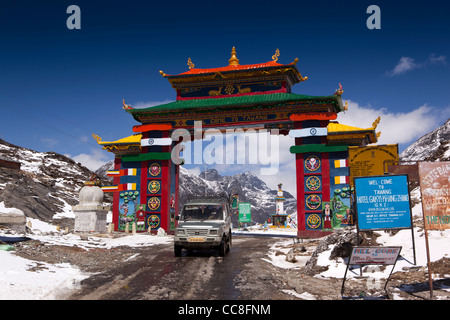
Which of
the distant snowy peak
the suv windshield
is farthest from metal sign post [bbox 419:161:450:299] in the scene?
the distant snowy peak

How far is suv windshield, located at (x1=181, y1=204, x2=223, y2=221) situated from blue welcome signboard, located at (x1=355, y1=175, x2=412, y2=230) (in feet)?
21.9

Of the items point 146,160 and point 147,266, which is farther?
point 146,160

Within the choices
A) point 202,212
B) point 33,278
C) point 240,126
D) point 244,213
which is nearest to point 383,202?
point 202,212

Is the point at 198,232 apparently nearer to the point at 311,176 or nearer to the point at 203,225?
the point at 203,225

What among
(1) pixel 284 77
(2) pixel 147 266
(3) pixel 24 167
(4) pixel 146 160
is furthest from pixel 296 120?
(3) pixel 24 167

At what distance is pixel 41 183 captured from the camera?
4500 cm

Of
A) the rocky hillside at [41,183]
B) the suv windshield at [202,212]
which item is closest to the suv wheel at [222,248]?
the suv windshield at [202,212]

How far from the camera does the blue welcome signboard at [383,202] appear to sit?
8.95 metres

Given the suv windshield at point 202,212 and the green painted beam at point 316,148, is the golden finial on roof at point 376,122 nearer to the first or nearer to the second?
the green painted beam at point 316,148

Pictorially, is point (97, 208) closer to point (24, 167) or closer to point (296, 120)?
point (296, 120)

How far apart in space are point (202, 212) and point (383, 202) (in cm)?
758

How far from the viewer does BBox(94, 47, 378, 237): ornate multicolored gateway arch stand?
24.0m
